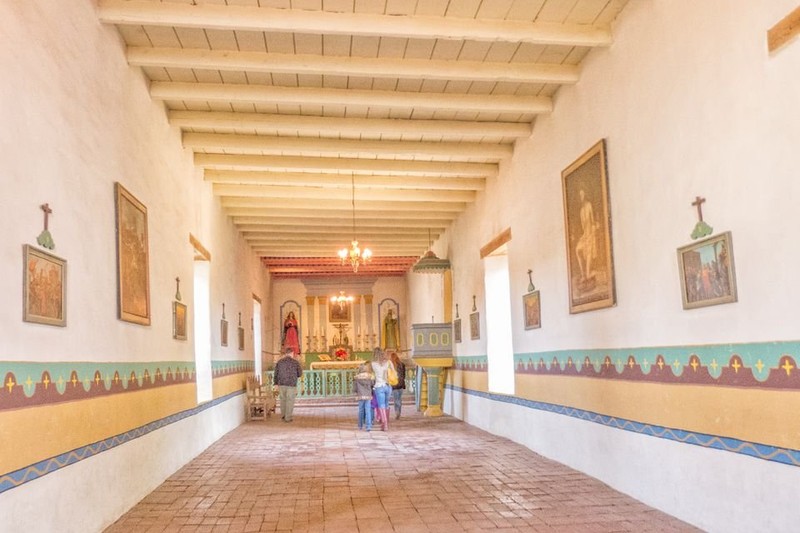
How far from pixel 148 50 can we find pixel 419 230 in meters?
8.60

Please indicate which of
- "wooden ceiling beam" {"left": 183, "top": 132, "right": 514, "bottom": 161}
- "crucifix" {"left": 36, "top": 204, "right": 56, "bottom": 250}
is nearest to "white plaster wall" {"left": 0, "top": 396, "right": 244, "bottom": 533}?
"crucifix" {"left": 36, "top": 204, "right": 56, "bottom": 250}

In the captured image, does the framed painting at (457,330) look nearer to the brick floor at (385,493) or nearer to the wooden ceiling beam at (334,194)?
the wooden ceiling beam at (334,194)

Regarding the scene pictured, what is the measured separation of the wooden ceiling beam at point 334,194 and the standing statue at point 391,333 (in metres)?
10.7

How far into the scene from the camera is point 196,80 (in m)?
6.74

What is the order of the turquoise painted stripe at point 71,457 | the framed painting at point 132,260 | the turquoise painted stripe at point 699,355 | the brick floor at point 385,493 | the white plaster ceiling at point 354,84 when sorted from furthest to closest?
the framed painting at point 132,260 < the white plaster ceiling at point 354,84 < the brick floor at point 385,493 < the turquoise painted stripe at point 699,355 < the turquoise painted stripe at point 71,457

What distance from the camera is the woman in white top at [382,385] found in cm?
1048

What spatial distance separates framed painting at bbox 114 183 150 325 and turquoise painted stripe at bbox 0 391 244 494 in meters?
0.97

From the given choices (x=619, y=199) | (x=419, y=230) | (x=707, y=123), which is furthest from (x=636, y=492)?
(x=419, y=230)

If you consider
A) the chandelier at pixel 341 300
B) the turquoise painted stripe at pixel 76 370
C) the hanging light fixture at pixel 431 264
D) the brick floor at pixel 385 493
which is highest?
the hanging light fixture at pixel 431 264

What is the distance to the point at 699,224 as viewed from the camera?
4.50 metres

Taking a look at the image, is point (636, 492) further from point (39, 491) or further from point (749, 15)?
point (39, 491)

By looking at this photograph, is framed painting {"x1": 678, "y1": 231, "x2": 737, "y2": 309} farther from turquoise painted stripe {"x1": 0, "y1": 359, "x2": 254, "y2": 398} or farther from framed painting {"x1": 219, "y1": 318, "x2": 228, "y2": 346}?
framed painting {"x1": 219, "y1": 318, "x2": 228, "y2": 346}

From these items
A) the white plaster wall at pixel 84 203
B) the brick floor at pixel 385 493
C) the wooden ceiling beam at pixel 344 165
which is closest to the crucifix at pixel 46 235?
the white plaster wall at pixel 84 203

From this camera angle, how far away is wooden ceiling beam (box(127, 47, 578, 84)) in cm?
592
